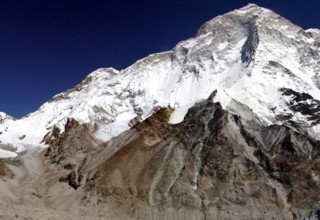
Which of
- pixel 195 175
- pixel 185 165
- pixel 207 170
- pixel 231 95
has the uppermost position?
pixel 185 165

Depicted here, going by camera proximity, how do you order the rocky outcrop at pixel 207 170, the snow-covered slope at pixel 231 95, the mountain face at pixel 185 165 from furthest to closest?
1. the snow-covered slope at pixel 231 95
2. the mountain face at pixel 185 165
3. the rocky outcrop at pixel 207 170

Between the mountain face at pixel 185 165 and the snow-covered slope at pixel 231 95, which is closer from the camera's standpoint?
the mountain face at pixel 185 165

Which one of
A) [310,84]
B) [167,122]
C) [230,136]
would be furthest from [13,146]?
[310,84]

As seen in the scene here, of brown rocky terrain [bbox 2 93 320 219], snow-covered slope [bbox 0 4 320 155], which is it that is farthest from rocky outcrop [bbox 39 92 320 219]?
snow-covered slope [bbox 0 4 320 155]

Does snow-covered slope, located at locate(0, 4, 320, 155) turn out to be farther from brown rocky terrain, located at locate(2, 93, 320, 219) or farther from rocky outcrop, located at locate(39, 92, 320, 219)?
brown rocky terrain, located at locate(2, 93, 320, 219)

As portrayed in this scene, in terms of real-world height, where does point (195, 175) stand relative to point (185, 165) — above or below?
below

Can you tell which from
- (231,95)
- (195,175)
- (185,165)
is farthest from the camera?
(231,95)

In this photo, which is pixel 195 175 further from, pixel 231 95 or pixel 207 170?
pixel 231 95

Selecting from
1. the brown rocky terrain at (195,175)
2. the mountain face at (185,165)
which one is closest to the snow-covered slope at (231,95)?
the mountain face at (185,165)

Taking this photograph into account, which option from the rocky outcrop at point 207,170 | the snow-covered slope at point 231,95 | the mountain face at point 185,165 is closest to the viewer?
the rocky outcrop at point 207,170

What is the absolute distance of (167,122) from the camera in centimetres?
13062

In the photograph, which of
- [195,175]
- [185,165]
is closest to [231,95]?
[185,165]

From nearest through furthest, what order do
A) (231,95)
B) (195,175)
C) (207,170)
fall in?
1. (195,175)
2. (207,170)
3. (231,95)

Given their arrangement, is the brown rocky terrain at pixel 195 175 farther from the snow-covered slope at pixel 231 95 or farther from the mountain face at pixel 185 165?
the snow-covered slope at pixel 231 95
